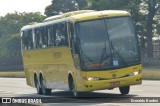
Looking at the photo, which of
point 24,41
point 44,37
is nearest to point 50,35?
point 44,37

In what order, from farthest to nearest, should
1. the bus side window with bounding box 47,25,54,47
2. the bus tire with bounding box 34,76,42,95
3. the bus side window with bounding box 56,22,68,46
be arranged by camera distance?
the bus tire with bounding box 34,76,42,95 < the bus side window with bounding box 47,25,54,47 < the bus side window with bounding box 56,22,68,46

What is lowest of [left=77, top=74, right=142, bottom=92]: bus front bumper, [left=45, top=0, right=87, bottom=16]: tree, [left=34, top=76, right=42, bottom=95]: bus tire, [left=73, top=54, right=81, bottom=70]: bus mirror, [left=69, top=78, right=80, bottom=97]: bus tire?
[left=34, top=76, right=42, bottom=95]: bus tire

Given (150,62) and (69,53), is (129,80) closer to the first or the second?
(69,53)

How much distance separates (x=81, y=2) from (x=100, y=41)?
119 m

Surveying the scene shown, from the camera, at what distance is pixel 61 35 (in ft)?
85.5

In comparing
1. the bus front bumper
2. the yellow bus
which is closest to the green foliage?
the yellow bus

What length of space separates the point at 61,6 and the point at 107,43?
112201mm

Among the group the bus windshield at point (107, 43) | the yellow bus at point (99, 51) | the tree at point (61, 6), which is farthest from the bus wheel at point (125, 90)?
the tree at point (61, 6)

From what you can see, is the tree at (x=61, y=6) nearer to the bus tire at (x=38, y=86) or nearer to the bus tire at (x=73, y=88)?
the bus tire at (x=38, y=86)

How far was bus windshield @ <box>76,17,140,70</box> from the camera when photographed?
2334 centimetres

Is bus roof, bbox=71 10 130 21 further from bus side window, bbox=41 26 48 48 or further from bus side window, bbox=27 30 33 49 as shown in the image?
bus side window, bbox=27 30 33 49

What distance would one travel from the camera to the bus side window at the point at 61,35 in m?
25.5

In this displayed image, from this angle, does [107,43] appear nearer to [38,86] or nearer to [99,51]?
[99,51]

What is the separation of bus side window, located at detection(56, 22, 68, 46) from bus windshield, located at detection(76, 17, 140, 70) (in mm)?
1524
